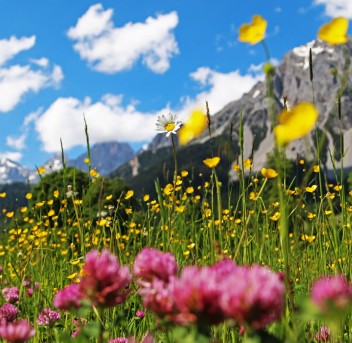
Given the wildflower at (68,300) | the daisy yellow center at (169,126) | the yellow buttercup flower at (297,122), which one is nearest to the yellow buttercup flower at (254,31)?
the yellow buttercup flower at (297,122)

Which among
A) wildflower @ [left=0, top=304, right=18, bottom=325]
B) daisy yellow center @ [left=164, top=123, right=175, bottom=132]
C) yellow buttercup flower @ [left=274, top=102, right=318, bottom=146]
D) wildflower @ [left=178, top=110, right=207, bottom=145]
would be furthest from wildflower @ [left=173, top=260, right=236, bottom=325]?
daisy yellow center @ [left=164, top=123, right=175, bottom=132]

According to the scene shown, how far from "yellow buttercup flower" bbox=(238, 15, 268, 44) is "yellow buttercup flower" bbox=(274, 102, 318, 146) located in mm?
343

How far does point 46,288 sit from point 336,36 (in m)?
2.79

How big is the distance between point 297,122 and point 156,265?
1.29 ft

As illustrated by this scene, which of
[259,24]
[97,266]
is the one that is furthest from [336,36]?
Answer: [97,266]

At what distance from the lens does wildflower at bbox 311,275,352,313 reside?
70 cm

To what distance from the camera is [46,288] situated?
3.26 meters

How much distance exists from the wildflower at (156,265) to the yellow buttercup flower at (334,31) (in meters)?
0.56

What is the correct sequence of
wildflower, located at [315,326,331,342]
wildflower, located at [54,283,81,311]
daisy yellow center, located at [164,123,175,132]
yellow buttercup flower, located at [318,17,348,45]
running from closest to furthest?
yellow buttercup flower, located at [318,17,348,45] → wildflower, located at [54,283,81,311] → wildflower, located at [315,326,331,342] → daisy yellow center, located at [164,123,175,132]

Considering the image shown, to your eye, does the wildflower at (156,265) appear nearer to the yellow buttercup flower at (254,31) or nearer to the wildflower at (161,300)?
the wildflower at (161,300)

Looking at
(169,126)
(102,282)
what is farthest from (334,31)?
(169,126)

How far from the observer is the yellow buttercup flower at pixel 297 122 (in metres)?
0.69

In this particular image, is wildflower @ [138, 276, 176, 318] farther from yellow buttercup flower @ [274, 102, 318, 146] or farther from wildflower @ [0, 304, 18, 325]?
wildflower @ [0, 304, 18, 325]

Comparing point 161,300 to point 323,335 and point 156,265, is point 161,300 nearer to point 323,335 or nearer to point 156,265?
point 156,265
